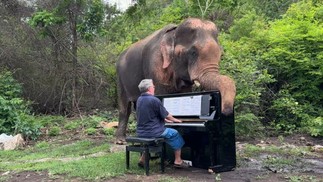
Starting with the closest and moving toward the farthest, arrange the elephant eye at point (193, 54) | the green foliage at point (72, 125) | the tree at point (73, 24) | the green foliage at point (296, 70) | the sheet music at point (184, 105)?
the sheet music at point (184, 105) → the elephant eye at point (193, 54) → the green foliage at point (296, 70) → the green foliage at point (72, 125) → the tree at point (73, 24)

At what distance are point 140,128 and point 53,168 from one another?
195 cm

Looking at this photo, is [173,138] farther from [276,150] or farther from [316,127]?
[316,127]

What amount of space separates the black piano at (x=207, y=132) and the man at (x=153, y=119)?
0.28 metres

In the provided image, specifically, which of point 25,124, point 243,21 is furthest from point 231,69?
point 25,124

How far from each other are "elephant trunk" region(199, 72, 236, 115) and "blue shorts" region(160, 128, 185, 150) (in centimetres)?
93

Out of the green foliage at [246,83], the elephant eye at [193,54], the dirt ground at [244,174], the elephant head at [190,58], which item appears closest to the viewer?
the dirt ground at [244,174]

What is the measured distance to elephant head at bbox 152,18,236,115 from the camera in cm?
855

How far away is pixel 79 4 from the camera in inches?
683

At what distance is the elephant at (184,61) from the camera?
8203 millimetres

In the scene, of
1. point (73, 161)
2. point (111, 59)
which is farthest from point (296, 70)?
point (73, 161)

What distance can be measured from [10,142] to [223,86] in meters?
7.08

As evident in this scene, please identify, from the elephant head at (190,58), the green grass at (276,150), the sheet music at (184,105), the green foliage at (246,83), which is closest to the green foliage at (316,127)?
the green foliage at (246,83)

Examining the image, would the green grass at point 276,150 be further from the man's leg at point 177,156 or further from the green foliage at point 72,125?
the green foliage at point 72,125

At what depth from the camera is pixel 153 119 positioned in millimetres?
7621
